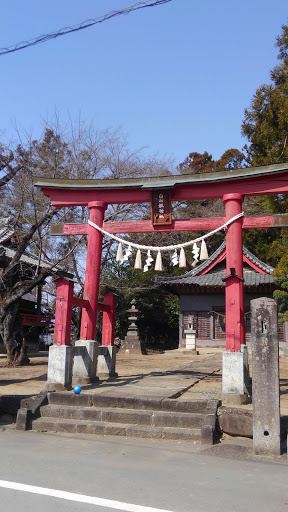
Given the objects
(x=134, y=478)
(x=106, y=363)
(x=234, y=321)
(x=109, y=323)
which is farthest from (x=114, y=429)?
(x=109, y=323)

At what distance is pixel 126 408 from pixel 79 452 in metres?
1.65

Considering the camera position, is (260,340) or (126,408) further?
(126,408)

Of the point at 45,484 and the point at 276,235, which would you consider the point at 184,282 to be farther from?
the point at 45,484

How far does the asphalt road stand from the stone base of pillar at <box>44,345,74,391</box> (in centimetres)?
206

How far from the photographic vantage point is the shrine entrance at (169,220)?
8.05 metres

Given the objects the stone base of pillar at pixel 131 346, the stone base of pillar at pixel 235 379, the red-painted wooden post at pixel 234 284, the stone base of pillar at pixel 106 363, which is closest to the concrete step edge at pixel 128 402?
the stone base of pillar at pixel 235 379

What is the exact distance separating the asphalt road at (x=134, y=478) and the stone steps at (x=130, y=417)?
0.29 m

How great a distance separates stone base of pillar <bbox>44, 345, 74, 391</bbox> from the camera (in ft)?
25.8

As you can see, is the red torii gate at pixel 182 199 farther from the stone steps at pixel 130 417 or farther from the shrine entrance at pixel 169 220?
the stone steps at pixel 130 417

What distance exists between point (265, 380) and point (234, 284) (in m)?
2.96

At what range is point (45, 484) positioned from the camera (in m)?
4.04

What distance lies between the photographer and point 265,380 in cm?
530

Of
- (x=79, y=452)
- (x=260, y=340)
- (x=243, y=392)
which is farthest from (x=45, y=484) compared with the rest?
(x=243, y=392)

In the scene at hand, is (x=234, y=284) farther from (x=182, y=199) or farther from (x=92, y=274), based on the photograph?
(x=92, y=274)
